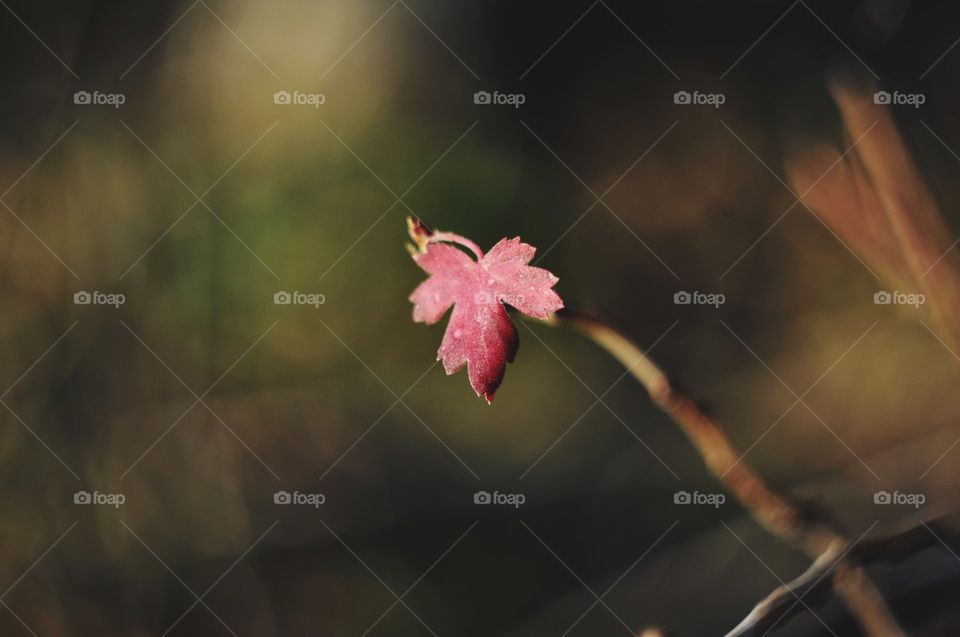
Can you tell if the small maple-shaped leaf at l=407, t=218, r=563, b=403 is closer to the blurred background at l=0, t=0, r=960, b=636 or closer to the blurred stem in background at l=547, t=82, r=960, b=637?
the blurred stem in background at l=547, t=82, r=960, b=637

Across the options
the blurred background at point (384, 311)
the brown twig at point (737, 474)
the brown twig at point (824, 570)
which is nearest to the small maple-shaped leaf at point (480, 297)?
the brown twig at point (737, 474)

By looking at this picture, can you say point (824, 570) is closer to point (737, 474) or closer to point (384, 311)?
point (737, 474)

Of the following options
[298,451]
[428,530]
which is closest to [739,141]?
[428,530]

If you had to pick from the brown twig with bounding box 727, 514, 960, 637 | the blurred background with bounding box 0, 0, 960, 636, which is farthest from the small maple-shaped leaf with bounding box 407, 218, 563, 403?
the blurred background with bounding box 0, 0, 960, 636

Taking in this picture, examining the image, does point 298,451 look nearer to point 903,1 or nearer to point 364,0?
point 364,0

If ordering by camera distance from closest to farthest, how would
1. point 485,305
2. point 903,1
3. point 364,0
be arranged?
point 485,305 → point 903,1 → point 364,0

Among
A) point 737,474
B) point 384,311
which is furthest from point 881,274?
point 384,311
